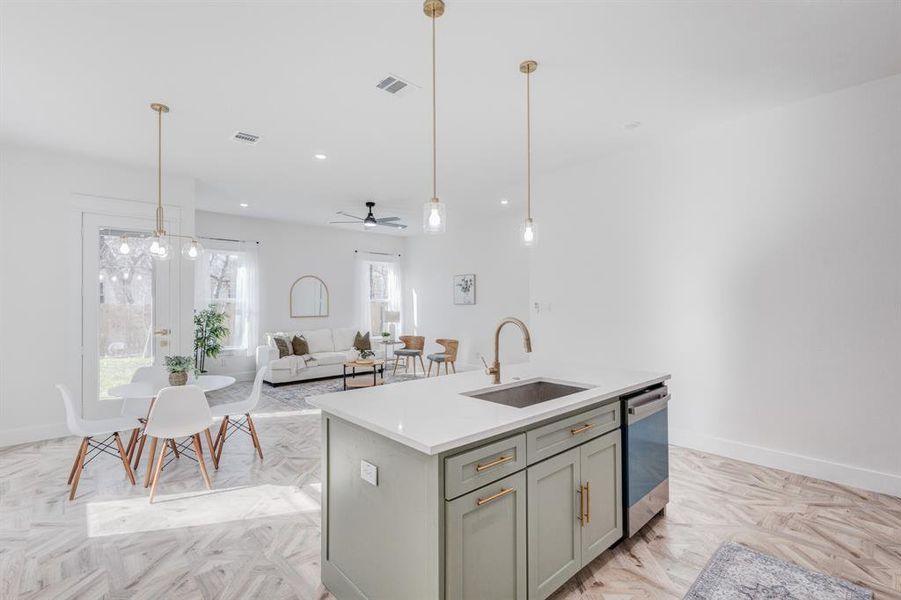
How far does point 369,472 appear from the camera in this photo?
1.73m

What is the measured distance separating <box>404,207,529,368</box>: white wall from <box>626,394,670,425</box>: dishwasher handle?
14.9 ft

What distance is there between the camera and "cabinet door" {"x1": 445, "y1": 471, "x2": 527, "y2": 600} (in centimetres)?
149

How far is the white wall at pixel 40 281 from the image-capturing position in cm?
413

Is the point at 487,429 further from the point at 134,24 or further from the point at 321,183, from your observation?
the point at 321,183

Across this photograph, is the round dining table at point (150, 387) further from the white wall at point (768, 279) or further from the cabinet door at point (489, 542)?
the white wall at point (768, 279)

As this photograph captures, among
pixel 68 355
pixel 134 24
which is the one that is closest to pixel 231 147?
pixel 134 24

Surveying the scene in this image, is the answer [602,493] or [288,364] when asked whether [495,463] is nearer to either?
[602,493]

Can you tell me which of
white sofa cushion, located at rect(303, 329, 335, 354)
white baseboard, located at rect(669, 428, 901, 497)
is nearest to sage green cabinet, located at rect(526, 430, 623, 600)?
white baseboard, located at rect(669, 428, 901, 497)

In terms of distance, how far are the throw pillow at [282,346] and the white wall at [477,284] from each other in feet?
9.51

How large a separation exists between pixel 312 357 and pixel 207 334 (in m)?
1.64

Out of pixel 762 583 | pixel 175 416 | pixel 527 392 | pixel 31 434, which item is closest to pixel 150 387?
pixel 175 416

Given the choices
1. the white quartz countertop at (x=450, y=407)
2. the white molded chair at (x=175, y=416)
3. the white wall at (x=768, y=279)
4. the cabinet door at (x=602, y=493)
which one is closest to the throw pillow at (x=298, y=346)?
the white molded chair at (x=175, y=416)

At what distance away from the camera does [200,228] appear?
23.3ft

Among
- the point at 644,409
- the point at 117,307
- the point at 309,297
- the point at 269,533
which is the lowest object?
the point at 269,533
